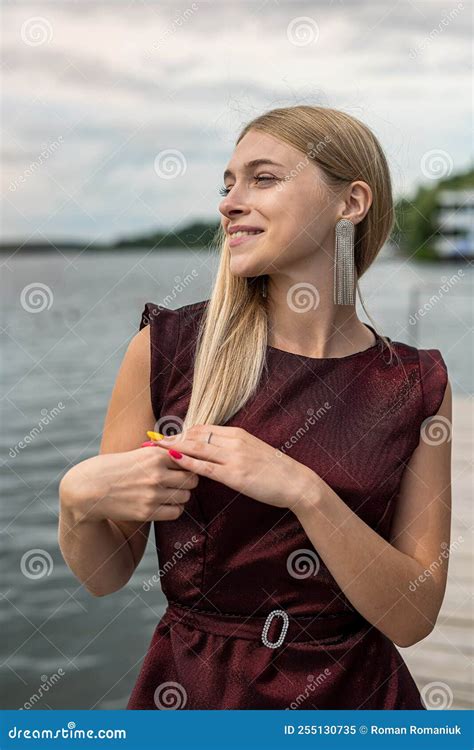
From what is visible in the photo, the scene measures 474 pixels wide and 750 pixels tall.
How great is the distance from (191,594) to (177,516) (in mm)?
197

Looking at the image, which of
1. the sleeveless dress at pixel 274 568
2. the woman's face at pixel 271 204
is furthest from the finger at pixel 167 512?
the woman's face at pixel 271 204

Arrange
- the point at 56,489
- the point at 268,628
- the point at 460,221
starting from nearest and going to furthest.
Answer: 1. the point at 268,628
2. the point at 56,489
3. the point at 460,221

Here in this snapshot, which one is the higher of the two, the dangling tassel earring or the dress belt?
the dangling tassel earring

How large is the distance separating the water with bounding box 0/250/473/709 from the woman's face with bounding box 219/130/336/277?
0.65 feet

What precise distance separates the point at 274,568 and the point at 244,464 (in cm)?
22

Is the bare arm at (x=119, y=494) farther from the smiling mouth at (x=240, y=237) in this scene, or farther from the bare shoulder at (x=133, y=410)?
the smiling mouth at (x=240, y=237)

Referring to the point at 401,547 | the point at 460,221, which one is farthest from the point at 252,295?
the point at 460,221

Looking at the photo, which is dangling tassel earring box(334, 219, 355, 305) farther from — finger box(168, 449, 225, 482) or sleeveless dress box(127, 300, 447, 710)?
finger box(168, 449, 225, 482)

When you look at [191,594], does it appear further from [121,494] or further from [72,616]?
[72,616]

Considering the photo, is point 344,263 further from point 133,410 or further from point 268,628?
point 268,628

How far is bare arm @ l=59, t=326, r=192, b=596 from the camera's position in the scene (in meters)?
1.44

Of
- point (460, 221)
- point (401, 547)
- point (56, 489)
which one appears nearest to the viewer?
point (401, 547)

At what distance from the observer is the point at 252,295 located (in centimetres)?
174

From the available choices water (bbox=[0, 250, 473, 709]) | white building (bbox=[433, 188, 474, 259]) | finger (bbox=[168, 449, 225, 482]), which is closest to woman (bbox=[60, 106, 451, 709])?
finger (bbox=[168, 449, 225, 482])
